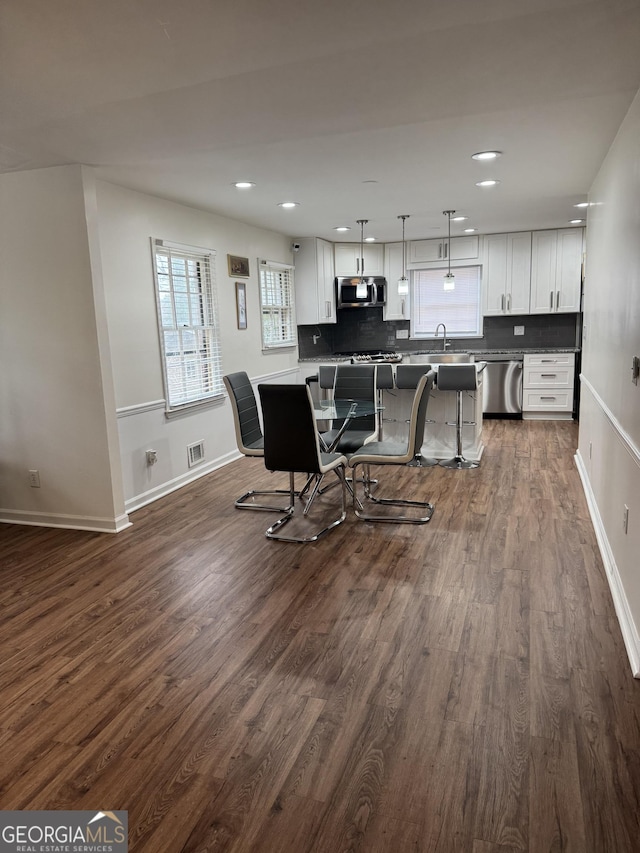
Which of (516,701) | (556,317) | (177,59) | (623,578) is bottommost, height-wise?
(516,701)

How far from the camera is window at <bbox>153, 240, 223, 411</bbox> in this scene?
15.7 feet

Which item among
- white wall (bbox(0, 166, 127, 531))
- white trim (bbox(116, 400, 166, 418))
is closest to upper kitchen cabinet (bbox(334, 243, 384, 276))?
white trim (bbox(116, 400, 166, 418))

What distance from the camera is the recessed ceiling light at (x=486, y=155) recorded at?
12.0 feet

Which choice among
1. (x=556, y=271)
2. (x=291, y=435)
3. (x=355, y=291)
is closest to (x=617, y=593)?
(x=291, y=435)

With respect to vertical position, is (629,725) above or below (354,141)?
below

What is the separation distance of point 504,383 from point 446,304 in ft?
4.66

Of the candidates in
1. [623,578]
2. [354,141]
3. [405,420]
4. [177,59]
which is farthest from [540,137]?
[405,420]

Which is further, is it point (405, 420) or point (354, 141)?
point (405, 420)

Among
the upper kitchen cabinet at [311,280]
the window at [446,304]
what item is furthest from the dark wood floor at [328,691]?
the window at [446,304]

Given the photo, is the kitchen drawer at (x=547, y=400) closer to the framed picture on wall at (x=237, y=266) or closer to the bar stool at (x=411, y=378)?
the bar stool at (x=411, y=378)

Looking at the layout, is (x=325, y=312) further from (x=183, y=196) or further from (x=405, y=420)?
(x=183, y=196)

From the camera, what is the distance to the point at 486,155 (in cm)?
370

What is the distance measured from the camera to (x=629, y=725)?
1954 millimetres

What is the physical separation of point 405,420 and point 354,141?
2.96m
